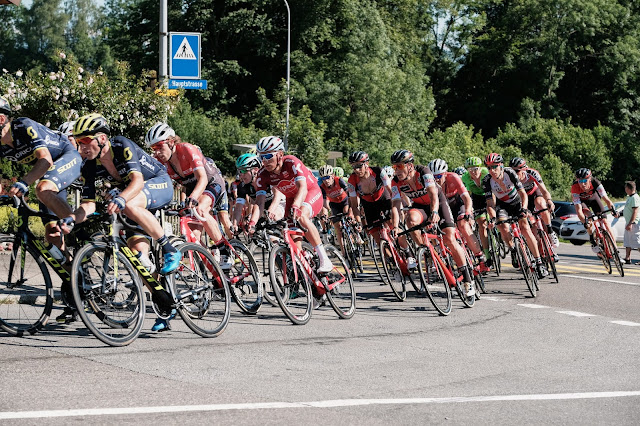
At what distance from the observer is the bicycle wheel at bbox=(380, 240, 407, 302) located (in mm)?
11969

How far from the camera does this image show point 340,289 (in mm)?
9945

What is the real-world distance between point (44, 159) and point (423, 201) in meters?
5.76

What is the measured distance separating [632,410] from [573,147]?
2033 inches

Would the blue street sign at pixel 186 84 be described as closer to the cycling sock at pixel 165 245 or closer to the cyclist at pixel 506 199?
the cyclist at pixel 506 199

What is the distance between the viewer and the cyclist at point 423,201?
11.3 metres

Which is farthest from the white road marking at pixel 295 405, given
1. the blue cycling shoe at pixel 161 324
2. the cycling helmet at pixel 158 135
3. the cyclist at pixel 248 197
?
the cycling helmet at pixel 158 135

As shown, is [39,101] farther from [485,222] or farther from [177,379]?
[177,379]

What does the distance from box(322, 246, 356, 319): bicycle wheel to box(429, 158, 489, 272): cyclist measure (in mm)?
2959

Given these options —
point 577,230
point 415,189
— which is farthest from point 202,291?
point 577,230

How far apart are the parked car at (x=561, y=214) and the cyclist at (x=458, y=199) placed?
57.3ft

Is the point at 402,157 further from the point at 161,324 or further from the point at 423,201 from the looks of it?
the point at 161,324

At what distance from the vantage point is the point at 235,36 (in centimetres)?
4606

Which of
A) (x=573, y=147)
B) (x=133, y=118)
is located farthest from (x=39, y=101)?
(x=573, y=147)

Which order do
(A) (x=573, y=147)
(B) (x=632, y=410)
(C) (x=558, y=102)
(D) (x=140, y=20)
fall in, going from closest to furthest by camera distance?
(B) (x=632, y=410), (D) (x=140, y=20), (A) (x=573, y=147), (C) (x=558, y=102)
